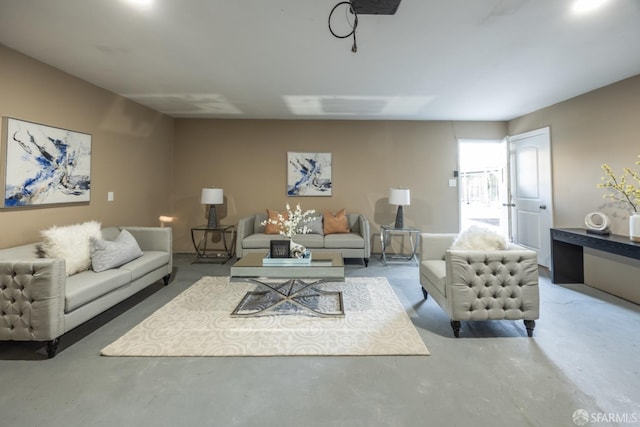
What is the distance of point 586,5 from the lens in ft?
6.31

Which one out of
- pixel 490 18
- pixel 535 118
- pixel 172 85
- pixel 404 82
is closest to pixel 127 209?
pixel 172 85

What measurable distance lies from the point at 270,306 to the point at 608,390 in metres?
2.53

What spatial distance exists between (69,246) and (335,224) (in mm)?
3352

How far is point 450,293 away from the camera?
223cm

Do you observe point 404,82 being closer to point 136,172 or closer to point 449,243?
point 449,243

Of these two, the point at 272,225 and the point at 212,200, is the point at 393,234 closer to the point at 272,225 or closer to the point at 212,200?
the point at 272,225

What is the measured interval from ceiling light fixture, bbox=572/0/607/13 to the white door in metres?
2.53

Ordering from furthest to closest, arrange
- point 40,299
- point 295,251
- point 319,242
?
1. point 319,242
2. point 295,251
3. point 40,299

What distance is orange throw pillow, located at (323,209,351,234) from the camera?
4.59 m

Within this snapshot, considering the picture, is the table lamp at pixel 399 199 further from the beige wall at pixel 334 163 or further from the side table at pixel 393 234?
the beige wall at pixel 334 163

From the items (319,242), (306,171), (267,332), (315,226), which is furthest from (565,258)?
(306,171)

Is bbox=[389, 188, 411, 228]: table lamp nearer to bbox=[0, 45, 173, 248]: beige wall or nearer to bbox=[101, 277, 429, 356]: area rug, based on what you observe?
bbox=[101, 277, 429, 356]: area rug

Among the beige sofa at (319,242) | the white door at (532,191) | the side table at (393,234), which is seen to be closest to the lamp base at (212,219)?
the beige sofa at (319,242)

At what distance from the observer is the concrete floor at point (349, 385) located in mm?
1441
